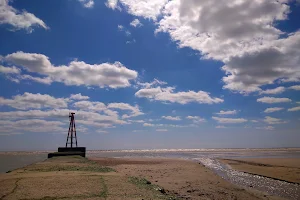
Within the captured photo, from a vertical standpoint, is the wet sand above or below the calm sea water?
below

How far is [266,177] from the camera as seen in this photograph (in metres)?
21.1

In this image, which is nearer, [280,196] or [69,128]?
[280,196]

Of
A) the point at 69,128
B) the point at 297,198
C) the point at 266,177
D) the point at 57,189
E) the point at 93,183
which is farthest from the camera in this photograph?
the point at 69,128

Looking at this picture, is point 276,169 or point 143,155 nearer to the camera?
point 276,169

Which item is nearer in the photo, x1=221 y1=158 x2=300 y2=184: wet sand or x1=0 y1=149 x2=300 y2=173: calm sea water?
x1=221 y1=158 x2=300 y2=184: wet sand

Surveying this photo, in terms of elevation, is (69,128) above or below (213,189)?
above

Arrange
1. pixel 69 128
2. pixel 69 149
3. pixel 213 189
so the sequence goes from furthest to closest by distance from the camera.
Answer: pixel 69 128
pixel 69 149
pixel 213 189

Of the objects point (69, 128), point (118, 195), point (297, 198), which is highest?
point (69, 128)

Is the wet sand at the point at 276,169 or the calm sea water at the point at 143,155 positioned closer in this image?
the wet sand at the point at 276,169

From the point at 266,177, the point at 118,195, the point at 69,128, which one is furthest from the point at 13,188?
the point at 69,128

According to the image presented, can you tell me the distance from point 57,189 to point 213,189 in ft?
29.8

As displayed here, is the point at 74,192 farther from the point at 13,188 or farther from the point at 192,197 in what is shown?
the point at 192,197

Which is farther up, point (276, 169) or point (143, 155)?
point (143, 155)

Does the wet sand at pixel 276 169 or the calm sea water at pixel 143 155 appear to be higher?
the calm sea water at pixel 143 155
